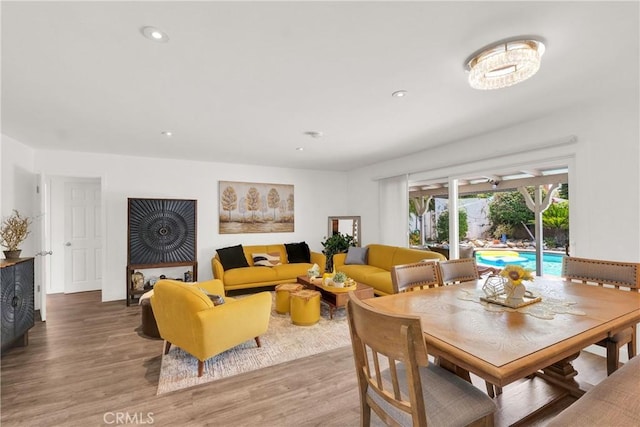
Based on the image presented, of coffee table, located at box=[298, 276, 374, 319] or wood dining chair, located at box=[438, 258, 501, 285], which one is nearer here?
wood dining chair, located at box=[438, 258, 501, 285]

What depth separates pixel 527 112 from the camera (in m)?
2.94

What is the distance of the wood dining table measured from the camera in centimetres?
110

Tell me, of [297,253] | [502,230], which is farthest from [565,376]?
[297,253]

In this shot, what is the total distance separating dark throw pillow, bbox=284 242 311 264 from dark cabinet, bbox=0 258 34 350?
362cm

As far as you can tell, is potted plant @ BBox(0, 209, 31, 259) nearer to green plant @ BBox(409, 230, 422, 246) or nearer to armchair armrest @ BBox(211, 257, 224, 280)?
armchair armrest @ BBox(211, 257, 224, 280)

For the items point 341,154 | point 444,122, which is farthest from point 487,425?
point 341,154

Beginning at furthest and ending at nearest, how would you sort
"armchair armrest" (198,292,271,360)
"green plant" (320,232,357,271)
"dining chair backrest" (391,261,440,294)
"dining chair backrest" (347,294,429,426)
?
1. "green plant" (320,232,357,271)
2. "armchair armrest" (198,292,271,360)
3. "dining chair backrest" (391,261,440,294)
4. "dining chair backrest" (347,294,429,426)

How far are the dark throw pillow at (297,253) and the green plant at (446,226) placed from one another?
2.48 metres

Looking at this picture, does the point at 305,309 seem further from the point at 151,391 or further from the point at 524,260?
the point at 524,260

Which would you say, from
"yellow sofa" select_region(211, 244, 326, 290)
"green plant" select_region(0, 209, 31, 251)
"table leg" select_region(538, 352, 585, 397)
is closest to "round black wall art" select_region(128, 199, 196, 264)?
"yellow sofa" select_region(211, 244, 326, 290)

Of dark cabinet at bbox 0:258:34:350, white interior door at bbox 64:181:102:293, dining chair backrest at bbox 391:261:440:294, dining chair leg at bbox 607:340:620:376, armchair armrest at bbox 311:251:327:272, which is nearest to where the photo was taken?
dining chair leg at bbox 607:340:620:376

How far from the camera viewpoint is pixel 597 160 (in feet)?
8.99

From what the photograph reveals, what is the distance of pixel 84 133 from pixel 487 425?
4.70 meters

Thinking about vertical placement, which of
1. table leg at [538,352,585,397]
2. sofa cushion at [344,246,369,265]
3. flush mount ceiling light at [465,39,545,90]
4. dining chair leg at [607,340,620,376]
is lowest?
table leg at [538,352,585,397]
